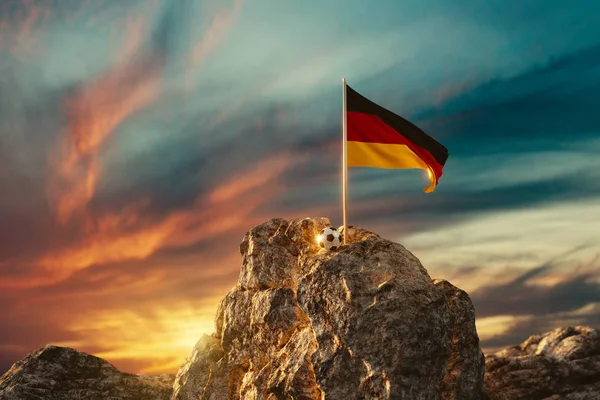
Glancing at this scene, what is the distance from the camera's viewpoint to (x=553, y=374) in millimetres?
34656

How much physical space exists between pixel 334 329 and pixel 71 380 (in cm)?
1794

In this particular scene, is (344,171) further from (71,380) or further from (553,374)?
(71,380)

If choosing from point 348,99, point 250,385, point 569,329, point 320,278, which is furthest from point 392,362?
point 569,329

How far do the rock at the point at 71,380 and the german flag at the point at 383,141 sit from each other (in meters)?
18.7

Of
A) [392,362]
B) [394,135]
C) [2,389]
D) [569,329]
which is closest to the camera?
[392,362]

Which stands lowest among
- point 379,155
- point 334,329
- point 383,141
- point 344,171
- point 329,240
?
point 334,329

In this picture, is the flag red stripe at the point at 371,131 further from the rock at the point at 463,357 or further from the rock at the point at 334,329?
the rock at the point at 463,357

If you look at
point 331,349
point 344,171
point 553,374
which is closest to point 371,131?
point 344,171

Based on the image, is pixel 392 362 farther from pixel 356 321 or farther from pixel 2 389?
pixel 2 389

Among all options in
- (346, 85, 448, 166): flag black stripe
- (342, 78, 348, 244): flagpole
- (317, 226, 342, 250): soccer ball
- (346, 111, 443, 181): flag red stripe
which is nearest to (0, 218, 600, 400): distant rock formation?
(317, 226, 342, 250): soccer ball

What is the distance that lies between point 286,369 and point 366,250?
19.9 ft

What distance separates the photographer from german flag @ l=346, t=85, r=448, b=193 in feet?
90.5

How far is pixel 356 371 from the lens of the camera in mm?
23750

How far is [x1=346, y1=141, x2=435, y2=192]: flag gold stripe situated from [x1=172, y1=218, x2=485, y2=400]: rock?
3.29 meters
